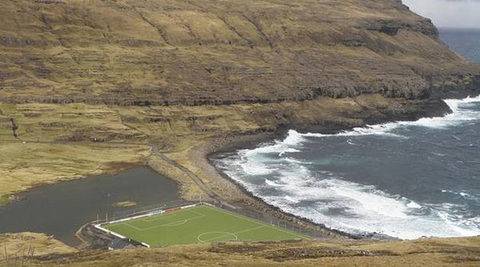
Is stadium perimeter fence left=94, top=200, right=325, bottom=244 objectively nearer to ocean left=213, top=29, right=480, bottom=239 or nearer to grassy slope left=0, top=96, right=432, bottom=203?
ocean left=213, top=29, right=480, bottom=239

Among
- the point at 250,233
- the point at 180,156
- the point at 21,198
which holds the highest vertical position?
the point at 180,156

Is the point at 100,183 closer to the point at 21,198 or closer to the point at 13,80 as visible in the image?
the point at 21,198

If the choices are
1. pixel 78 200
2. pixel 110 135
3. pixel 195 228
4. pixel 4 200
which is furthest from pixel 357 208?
pixel 110 135

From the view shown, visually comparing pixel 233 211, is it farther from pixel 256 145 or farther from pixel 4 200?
pixel 256 145

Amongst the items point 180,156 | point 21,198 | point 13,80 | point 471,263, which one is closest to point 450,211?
point 471,263

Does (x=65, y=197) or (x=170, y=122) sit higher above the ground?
(x=170, y=122)

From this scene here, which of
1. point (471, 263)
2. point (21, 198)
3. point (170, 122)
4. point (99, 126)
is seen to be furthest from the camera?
point (170, 122)

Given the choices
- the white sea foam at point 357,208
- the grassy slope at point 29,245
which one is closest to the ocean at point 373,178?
the white sea foam at point 357,208
